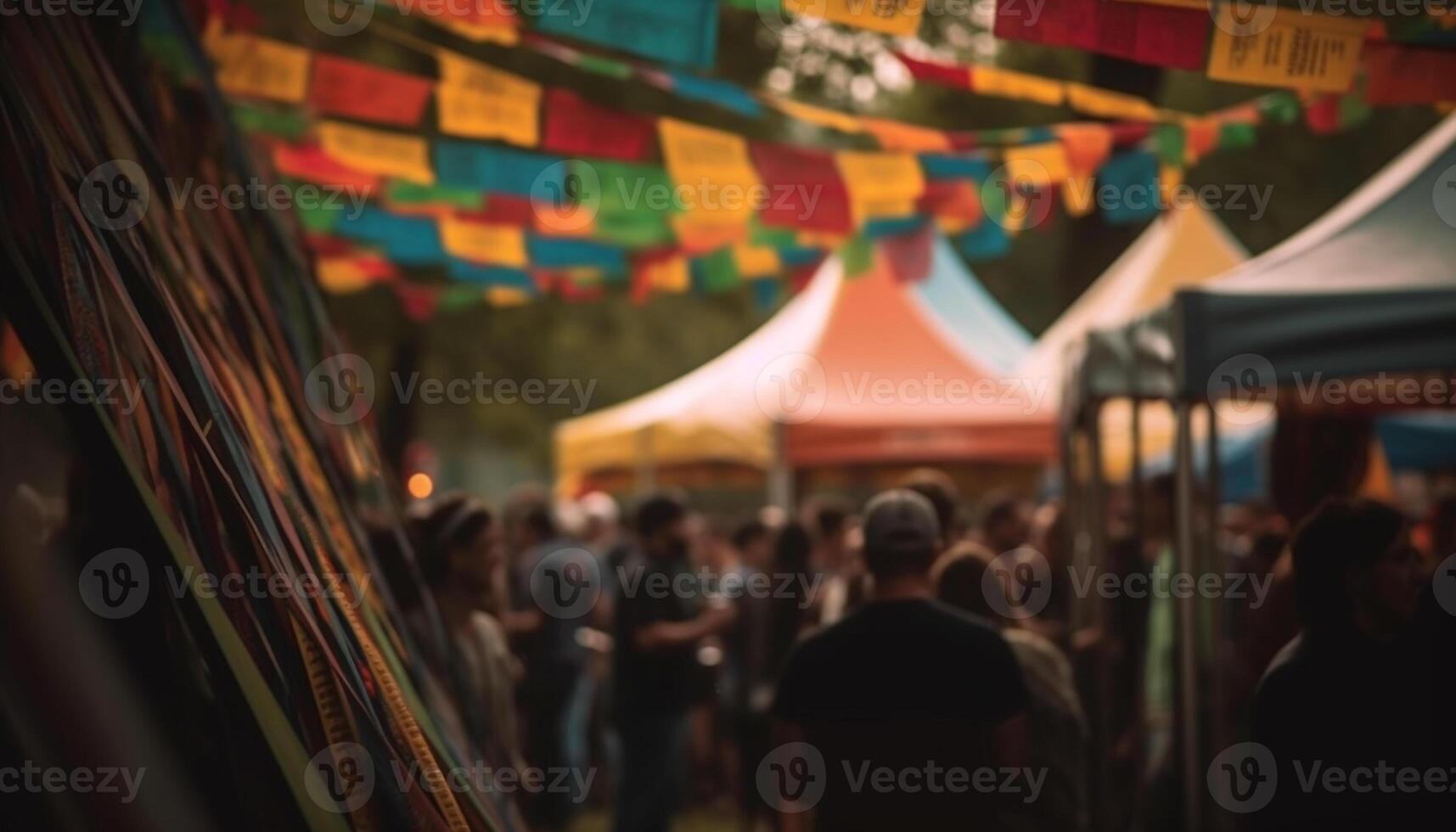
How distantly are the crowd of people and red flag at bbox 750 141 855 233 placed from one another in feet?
4.91

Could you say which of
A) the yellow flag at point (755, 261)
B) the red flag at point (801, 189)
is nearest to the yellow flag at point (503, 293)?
the yellow flag at point (755, 261)

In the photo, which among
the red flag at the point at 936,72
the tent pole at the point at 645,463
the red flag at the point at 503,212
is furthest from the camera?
the tent pole at the point at 645,463

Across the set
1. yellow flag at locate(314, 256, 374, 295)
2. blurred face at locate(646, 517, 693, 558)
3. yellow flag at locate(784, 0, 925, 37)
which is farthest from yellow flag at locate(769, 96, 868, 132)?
yellow flag at locate(314, 256, 374, 295)

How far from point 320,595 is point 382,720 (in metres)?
0.35

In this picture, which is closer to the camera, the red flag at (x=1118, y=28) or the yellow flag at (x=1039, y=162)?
the red flag at (x=1118, y=28)

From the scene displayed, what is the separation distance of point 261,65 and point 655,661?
3.24 metres

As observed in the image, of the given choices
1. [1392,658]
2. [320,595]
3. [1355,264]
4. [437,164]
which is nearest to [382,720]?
[320,595]

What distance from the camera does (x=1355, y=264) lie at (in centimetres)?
610

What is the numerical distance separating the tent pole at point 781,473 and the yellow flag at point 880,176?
437 centimetres

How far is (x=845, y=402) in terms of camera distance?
13.1m

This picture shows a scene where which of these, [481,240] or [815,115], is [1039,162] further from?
[481,240]

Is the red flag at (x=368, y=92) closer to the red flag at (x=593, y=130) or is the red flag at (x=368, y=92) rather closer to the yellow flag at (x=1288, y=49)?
the red flag at (x=593, y=130)

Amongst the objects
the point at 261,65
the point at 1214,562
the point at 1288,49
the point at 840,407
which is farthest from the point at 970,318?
the point at 1288,49

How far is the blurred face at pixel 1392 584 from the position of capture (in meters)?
4.20
